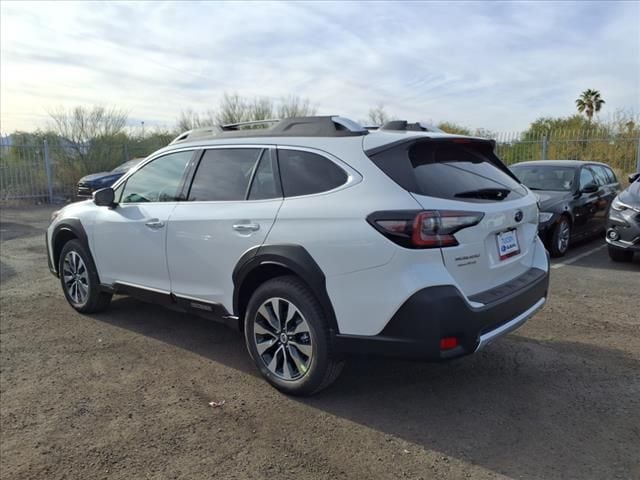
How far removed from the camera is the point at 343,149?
11.1 feet

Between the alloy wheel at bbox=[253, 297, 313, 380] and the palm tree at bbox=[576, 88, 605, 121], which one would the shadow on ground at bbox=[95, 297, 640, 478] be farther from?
the palm tree at bbox=[576, 88, 605, 121]

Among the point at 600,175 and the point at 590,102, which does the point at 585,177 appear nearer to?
the point at 600,175

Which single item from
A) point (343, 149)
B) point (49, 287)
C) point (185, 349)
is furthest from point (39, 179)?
point (343, 149)

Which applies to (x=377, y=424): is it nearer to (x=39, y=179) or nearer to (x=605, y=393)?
(x=605, y=393)

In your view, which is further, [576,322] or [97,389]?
[576,322]

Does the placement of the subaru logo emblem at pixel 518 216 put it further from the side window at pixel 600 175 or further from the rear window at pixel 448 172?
the side window at pixel 600 175

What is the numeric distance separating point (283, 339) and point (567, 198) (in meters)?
6.46

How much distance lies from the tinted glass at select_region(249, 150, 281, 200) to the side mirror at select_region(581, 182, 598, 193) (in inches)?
267

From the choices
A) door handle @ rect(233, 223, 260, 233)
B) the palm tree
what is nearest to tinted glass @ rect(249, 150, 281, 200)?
door handle @ rect(233, 223, 260, 233)

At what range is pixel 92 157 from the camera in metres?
20.5

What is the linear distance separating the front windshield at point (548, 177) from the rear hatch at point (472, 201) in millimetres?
5456

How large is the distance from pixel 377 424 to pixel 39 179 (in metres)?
18.2

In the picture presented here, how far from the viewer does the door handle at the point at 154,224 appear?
432 centimetres

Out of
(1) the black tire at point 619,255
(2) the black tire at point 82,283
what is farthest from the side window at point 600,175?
(2) the black tire at point 82,283
